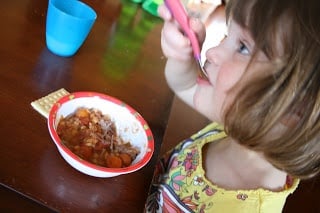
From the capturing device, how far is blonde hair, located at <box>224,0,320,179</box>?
60 cm

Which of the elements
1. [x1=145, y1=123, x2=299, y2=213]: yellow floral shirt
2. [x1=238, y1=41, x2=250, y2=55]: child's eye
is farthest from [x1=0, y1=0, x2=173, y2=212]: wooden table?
[x1=238, y1=41, x2=250, y2=55]: child's eye

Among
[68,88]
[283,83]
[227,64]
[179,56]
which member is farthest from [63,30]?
[283,83]

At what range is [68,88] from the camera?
2.71 feet

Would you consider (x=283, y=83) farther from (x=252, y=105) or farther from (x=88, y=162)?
(x=88, y=162)

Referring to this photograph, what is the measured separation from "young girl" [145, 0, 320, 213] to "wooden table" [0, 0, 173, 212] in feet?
0.34

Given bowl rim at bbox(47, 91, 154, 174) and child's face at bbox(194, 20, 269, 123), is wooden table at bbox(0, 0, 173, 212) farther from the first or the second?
child's face at bbox(194, 20, 269, 123)

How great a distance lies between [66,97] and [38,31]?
0.24 meters

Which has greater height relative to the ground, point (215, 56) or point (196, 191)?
point (215, 56)

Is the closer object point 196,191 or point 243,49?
point 243,49

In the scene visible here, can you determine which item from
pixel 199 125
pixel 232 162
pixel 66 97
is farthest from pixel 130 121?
pixel 199 125

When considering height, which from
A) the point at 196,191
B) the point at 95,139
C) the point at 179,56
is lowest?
the point at 196,191

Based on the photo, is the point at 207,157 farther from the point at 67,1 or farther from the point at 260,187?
the point at 67,1

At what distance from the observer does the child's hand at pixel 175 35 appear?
72cm

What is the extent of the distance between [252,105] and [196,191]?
0.28 meters
